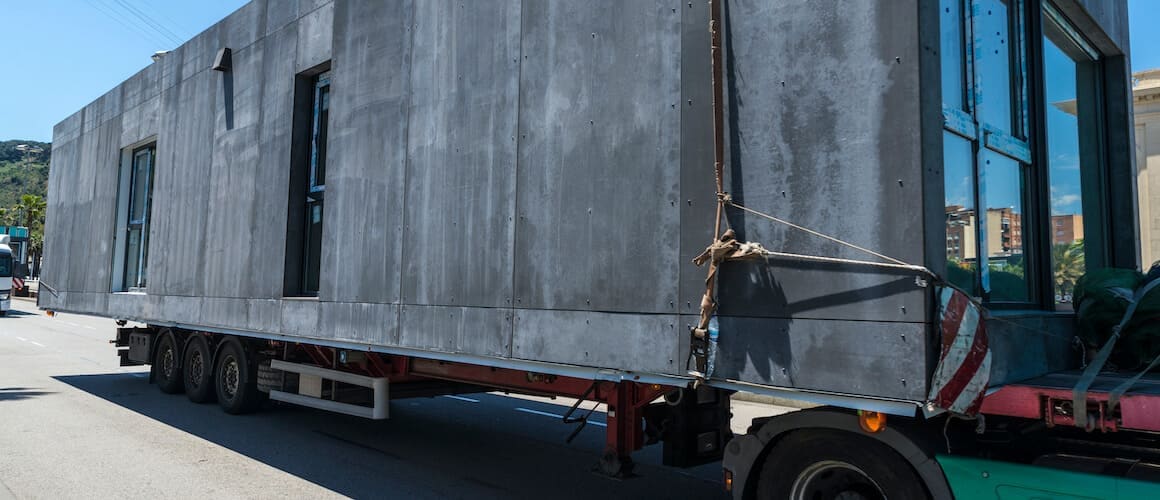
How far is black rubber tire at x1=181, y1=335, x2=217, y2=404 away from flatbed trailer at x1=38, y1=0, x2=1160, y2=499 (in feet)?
7.69

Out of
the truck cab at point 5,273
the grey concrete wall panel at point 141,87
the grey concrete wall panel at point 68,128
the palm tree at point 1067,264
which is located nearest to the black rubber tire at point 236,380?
the grey concrete wall panel at point 141,87

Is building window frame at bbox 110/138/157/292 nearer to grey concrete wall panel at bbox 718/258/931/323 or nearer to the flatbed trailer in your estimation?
the flatbed trailer

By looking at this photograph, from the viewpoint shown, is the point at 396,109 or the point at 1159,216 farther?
the point at 1159,216


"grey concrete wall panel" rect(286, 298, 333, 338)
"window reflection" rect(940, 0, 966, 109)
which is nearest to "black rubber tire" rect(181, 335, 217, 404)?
"grey concrete wall panel" rect(286, 298, 333, 338)

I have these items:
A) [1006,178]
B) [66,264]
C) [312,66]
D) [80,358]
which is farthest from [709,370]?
[80,358]

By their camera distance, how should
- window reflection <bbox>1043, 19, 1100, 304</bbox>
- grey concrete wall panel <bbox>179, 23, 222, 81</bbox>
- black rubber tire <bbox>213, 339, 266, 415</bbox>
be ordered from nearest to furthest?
window reflection <bbox>1043, 19, 1100, 304</bbox> → black rubber tire <bbox>213, 339, 266, 415</bbox> → grey concrete wall panel <bbox>179, 23, 222, 81</bbox>

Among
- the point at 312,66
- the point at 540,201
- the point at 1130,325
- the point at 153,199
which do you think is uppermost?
the point at 312,66

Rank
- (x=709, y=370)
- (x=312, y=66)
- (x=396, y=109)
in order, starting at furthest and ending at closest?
(x=312, y=66) < (x=396, y=109) < (x=709, y=370)

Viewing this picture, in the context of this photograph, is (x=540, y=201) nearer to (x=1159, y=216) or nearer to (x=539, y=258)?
(x=539, y=258)

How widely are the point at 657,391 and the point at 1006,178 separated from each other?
2.45m

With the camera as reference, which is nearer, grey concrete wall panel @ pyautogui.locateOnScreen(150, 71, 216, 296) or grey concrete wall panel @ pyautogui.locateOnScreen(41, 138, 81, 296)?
grey concrete wall panel @ pyautogui.locateOnScreen(150, 71, 216, 296)

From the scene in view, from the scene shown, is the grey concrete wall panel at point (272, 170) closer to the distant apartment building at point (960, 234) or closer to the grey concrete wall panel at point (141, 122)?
the grey concrete wall panel at point (141, 122)

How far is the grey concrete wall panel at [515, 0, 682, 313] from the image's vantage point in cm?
399

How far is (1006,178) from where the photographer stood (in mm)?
4312
